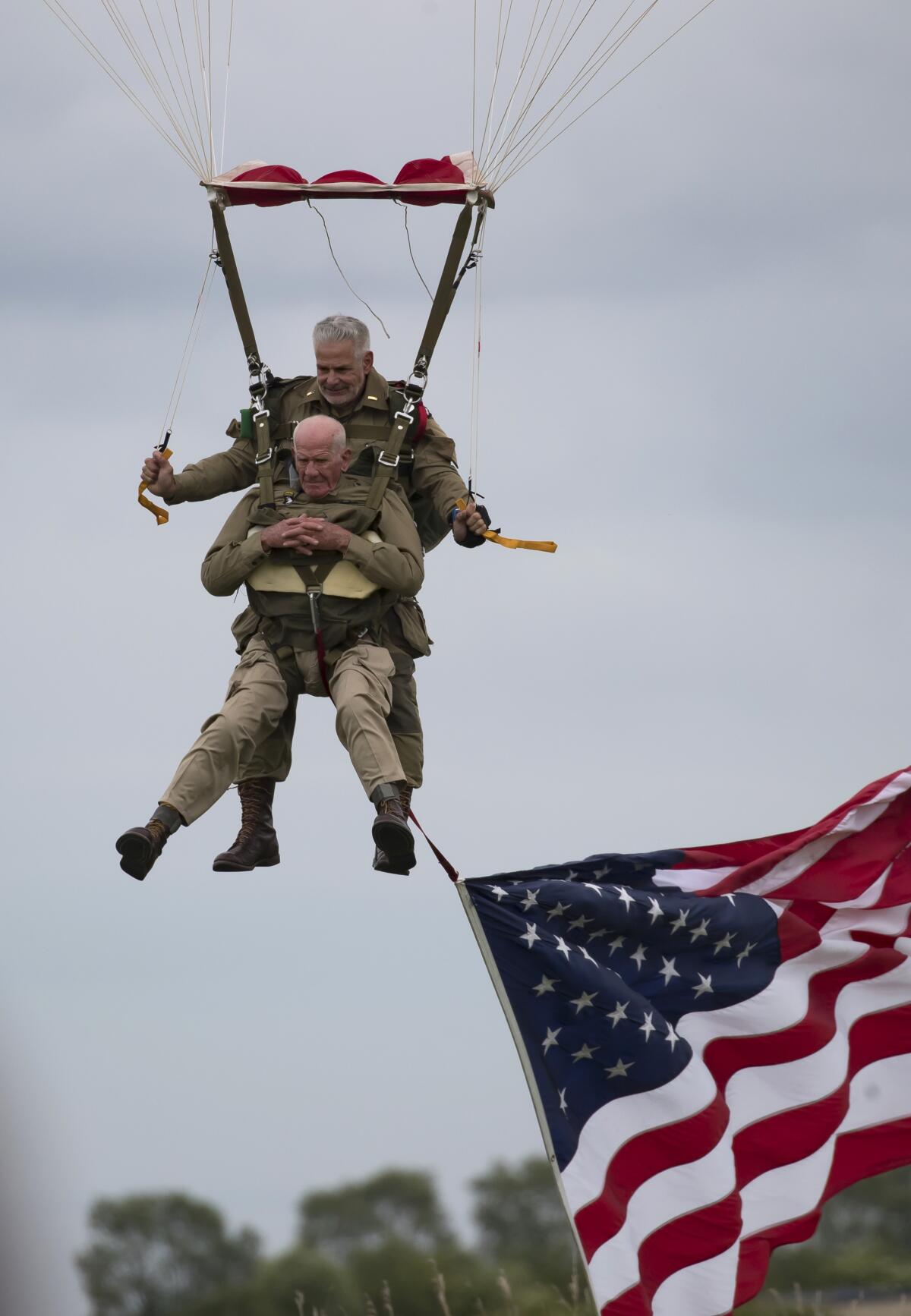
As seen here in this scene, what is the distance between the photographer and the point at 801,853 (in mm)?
14344

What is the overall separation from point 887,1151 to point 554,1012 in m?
2.42

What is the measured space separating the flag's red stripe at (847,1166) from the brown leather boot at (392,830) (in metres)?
3.26

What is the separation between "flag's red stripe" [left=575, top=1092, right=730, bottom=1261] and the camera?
42.3ft

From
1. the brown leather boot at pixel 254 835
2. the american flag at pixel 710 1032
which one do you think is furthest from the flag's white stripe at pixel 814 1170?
the brown leather boot at pixel 254 835

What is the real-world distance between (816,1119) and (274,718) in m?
4.22

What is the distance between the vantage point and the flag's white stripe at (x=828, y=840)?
1424 cm

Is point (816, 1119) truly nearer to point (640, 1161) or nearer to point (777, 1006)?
point (777, 1006)

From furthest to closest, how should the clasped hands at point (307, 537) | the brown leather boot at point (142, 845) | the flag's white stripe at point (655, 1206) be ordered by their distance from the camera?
the flag's white stripe at point (655, 1206) → the clasped hands at point (307, 537) → the brown leather boot at point (142, 845)

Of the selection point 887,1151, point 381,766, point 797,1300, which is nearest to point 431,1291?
point 797,1300

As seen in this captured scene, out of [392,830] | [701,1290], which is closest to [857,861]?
[701,1290]

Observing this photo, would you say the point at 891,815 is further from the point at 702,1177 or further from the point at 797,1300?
the point at 797,1300

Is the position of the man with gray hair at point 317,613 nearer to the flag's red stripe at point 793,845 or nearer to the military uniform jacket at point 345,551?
the military uniform jacket at point 345,551

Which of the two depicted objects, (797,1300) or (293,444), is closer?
(293,444)

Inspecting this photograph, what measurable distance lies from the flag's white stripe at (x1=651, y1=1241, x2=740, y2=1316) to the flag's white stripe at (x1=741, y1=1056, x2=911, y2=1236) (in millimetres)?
316
